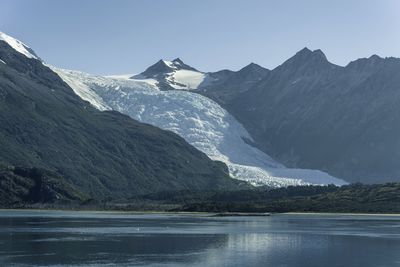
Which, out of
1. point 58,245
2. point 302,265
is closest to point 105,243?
point 58,245

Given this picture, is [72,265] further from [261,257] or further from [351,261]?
[351,261]

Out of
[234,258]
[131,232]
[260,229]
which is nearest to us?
[234,258]

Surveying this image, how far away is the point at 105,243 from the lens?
442ft

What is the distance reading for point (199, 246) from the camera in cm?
12950

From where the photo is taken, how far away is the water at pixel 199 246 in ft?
355

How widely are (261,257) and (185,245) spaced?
21.6 m

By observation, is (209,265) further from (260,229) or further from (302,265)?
(260,229)

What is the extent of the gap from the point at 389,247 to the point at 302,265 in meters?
30.4

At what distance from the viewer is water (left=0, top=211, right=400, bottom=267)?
10825 cm

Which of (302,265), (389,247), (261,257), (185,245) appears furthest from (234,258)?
(389,247)

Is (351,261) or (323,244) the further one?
(323,244)

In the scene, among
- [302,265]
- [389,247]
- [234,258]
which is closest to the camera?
[302,265]

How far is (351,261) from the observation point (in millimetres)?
109375

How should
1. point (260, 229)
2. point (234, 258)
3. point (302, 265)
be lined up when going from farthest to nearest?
point (260, 229), point (234, 258), point (302, 265)
